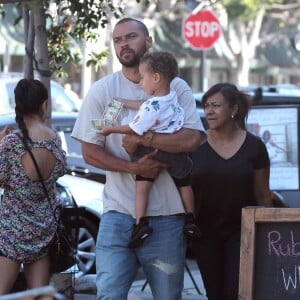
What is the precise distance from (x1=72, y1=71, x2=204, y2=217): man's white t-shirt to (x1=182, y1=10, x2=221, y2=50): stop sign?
21.0 meters

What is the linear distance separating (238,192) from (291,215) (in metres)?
0.73

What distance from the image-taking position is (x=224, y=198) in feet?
19.9

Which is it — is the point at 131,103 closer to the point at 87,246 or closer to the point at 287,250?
the point at 287,250

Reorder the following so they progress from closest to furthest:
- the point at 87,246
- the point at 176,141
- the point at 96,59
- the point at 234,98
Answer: the point at 176,141, the point at 234,98, the point at 96,59, the point at 87,246

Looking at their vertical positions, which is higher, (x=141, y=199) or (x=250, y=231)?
(x=141, y=199)

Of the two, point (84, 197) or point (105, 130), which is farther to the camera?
point (84, 197)

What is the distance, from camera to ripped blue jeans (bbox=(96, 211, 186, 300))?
5172 mm

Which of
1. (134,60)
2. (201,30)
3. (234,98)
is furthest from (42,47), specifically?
(201,30)

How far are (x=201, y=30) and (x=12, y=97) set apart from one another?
15.0 metres

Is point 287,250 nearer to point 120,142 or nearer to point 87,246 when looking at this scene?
point 120,142

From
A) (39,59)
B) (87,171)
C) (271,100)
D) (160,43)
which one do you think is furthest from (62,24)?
(160,43)

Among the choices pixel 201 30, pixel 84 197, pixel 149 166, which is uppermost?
pixel 201 30

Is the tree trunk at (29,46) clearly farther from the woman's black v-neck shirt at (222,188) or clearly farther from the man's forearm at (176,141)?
the man's forearm at (176,141)

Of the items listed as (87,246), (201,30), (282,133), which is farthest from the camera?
(201,30)
